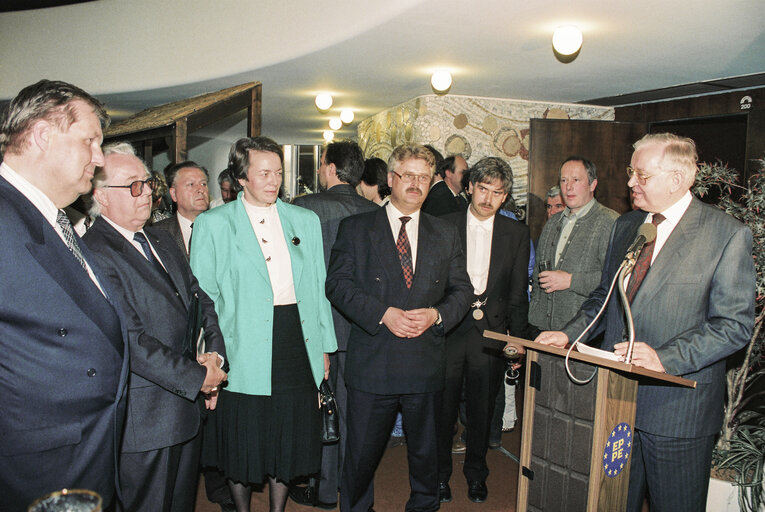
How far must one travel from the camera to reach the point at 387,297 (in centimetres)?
289

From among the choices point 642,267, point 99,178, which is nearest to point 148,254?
point 99,178

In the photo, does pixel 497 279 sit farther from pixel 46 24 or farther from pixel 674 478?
pixel 46 24

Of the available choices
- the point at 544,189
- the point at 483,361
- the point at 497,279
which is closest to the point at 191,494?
the point at 483,361

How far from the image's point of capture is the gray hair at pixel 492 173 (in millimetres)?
3516

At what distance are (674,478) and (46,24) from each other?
899 cm

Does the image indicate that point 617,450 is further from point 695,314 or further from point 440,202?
point 440,202

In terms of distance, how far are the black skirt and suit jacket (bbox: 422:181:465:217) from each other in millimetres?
1964

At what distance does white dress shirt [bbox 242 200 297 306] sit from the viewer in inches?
110

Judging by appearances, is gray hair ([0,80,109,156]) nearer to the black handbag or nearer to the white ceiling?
the black handbag

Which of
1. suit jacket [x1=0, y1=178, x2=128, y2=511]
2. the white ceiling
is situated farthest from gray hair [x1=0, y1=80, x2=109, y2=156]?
the white ceiling

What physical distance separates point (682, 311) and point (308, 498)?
234cm

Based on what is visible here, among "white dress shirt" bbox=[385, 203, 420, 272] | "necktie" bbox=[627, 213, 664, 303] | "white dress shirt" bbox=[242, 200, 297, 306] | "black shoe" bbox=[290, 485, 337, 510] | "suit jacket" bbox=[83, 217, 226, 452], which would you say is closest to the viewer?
"suit jacket" bbox=[83, 217, 226, 452]

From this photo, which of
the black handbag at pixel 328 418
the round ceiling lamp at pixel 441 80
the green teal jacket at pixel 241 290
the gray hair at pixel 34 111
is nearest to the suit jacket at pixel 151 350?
the green teal jacket at pixel 241 290

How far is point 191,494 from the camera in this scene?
237 centimetres
